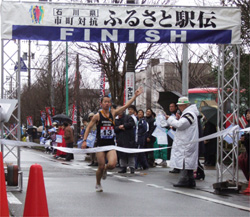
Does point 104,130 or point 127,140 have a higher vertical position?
point 104,130

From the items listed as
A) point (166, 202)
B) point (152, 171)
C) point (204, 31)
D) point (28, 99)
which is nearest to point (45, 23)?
point (204, 31)

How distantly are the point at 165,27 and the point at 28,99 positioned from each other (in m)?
41.9

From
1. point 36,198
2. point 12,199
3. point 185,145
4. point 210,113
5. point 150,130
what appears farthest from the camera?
point 150,130

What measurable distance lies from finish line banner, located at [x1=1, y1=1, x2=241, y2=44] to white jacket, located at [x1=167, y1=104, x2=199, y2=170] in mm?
1799

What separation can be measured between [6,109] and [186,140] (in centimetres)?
386

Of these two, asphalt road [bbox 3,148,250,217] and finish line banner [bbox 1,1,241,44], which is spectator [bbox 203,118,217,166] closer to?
asphalt road [bbox 3,148,250,217]

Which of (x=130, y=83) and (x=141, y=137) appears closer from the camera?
(x=141, y=137)

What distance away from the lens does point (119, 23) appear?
1207 cm

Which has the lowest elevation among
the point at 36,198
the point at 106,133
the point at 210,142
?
the point at 36,198

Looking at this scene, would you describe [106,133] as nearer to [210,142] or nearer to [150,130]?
[150,130]

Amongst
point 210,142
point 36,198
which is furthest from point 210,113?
point 36,198

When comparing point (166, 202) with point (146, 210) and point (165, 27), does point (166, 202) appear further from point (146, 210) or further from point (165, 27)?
point (165, 27)

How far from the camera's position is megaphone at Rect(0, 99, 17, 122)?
1012 centimetres

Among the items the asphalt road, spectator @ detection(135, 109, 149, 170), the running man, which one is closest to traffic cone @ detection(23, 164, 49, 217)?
the asphalt road
